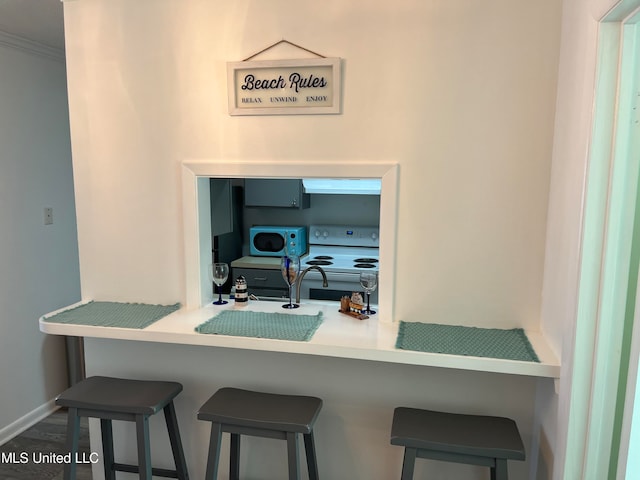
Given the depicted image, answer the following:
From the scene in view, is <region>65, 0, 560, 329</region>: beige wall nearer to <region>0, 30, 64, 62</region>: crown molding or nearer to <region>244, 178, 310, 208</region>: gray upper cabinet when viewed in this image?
<region>0, 30, 64, 62</region>: crown molding

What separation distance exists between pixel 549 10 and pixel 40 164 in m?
2.86

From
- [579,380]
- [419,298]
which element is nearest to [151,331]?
[419,298]

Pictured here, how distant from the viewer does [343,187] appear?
3.83 metres

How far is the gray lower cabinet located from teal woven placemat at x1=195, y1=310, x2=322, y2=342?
1.47 m

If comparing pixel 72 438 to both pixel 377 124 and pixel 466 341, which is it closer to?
pixel 466 341

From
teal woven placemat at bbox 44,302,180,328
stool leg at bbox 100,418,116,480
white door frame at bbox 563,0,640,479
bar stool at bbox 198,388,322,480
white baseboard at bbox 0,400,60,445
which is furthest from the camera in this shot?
white baseboard at bbox 0,400,60,445

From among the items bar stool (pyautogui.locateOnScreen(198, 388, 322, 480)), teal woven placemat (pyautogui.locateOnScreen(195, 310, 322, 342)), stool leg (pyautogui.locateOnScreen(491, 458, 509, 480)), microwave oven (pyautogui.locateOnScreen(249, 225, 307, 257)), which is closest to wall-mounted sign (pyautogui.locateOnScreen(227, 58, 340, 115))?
teal woven placemat (pyautogui.locateOnScreen(195, 310, 322, 342))

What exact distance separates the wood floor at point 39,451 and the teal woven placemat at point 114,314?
962 millimetres

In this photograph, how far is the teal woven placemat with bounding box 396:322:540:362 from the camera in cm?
167

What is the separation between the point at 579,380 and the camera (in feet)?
4.57

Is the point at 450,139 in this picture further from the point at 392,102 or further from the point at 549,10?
the point at 549,10

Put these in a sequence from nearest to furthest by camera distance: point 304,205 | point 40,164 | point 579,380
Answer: point 579,380 < point 40,164 < point 304,205

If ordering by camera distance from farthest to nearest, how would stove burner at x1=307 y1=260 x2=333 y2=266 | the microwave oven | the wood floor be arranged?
the microwave oven < stove burner at x1=307 y1=260 x2=333 y2=266 < the wood floor

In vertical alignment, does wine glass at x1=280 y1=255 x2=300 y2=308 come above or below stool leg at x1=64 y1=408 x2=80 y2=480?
above
